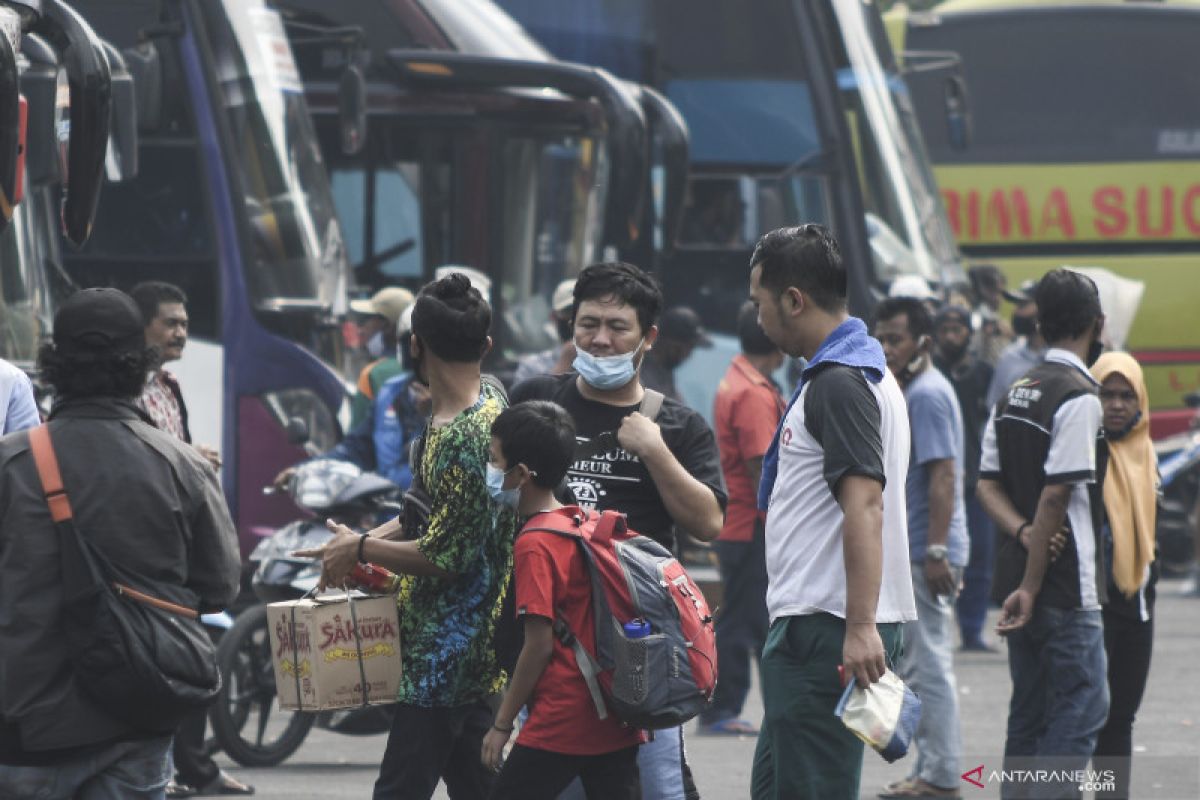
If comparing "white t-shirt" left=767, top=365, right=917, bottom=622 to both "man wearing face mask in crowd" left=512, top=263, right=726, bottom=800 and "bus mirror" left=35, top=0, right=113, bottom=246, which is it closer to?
"man wearing face mask in crowd" left=512, top=263, right=726, bottom=800

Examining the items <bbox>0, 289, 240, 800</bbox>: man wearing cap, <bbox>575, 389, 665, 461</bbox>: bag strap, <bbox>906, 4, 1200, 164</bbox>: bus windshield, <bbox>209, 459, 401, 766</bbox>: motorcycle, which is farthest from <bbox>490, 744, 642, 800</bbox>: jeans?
<bbox>906, 4, 1200, 164</bbox>: bus windshield

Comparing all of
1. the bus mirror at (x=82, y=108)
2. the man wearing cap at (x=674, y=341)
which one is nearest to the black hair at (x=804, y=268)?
the bus mirror at (x=82, y=108)

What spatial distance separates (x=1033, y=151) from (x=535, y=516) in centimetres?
1505

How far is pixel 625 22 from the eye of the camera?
15750 millimetres

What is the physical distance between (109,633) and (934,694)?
4.39m

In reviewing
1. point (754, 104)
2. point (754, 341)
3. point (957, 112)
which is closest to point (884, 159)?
point (754, 104)

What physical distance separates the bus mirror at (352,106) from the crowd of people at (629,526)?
474cm

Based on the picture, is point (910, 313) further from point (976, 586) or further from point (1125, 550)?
point (976, 586)

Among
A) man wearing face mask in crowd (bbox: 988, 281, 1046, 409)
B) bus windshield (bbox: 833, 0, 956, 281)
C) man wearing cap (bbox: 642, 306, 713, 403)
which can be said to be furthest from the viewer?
bus windshield (bbox: 833, 0, 956, 281)

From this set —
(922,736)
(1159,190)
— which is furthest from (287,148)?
(1159,190)

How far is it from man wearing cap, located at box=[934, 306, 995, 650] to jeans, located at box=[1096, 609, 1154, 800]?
511 cm

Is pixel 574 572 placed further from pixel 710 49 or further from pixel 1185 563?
pixel 1185 563

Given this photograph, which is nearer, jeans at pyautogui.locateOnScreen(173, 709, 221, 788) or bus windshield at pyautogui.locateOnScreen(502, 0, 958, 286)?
jeans at pyautogui.locateOnScreen(173, 709, 221, 788)

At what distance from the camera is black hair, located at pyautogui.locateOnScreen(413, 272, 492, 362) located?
5.59m
